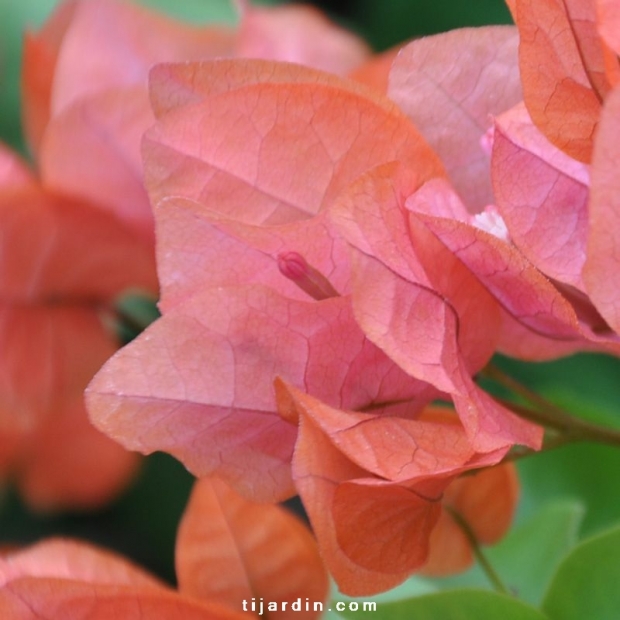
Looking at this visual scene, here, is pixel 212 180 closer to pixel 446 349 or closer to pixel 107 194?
pixel 446 349

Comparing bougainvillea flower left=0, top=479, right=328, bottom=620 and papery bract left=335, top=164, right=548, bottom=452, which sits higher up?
papery bract left=335, top=164, right=548, bottom=452

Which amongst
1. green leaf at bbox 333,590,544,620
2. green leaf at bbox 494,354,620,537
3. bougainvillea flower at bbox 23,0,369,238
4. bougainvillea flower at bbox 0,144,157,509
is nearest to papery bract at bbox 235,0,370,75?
bougainvillea flower at bbox 23,0,369,238

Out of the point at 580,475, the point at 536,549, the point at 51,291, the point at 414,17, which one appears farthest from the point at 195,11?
the point at 536,549

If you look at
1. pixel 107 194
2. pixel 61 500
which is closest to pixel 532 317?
pixel 107 194

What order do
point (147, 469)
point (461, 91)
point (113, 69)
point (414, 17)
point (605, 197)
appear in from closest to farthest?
point (605, 197), point (461, 91), point (113, 69), point (147, 469), point (414, 17)

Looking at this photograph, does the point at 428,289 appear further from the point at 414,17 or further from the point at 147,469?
the point at 414,17

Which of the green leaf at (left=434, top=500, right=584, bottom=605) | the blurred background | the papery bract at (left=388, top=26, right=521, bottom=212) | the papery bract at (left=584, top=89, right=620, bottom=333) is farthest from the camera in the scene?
the blurred background

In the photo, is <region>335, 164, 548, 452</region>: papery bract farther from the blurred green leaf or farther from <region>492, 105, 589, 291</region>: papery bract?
the blurred green leaf
